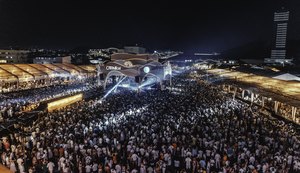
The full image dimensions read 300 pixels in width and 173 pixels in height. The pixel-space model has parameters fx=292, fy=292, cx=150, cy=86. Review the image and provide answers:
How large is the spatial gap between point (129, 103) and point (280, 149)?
1315 cm

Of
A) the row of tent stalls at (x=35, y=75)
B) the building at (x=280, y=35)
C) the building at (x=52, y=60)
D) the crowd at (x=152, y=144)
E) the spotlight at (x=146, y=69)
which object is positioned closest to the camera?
the crowd at (x=152, y=144)

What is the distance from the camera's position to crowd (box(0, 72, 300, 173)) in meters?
11.8

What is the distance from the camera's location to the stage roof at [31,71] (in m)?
32.8

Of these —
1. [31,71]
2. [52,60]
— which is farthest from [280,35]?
[31,71]

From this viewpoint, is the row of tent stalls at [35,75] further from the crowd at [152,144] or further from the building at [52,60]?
the building at [52,60]

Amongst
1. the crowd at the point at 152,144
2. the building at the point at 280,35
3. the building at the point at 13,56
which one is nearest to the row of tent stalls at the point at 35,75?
the crowd at the point at 152,144

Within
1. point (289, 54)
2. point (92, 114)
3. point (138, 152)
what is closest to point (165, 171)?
point (138, 152)

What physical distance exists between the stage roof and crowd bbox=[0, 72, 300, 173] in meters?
15.5

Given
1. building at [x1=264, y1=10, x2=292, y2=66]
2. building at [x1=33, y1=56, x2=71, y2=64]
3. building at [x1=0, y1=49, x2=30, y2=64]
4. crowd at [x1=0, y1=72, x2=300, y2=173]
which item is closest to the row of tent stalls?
crowd at [x1=0, y1=72, x2=300, y2=173]

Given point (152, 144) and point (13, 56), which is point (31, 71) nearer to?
point (152, 144)

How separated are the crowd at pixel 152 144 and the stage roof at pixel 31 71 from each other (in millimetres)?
15499

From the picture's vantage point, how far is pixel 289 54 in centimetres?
16000

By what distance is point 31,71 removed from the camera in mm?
37031

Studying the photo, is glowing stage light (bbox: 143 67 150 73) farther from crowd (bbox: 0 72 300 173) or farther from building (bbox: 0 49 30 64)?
building (bbox: 0 49 30 64)
